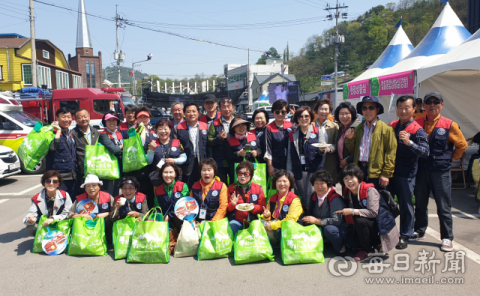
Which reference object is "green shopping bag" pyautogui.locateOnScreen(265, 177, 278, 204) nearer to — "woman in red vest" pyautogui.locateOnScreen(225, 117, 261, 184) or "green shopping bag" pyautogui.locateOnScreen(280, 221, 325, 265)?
"woman in red vest" pyautogui.locateOnScreen(225, 117, 261, 184)

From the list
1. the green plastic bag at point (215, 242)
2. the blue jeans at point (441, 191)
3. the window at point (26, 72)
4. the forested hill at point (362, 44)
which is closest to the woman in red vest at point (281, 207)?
the green plastic bag at point (215, 242)

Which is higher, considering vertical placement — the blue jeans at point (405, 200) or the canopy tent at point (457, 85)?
the canopy tent at point (457, 85)

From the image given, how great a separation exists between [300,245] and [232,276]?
799 mm

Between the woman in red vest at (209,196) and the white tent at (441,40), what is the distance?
308 inches

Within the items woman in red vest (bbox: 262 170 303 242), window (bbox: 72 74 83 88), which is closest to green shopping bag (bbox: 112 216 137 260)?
woman in red vest (bbox: 262 170 303 242)

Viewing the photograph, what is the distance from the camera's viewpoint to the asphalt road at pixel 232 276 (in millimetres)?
3170

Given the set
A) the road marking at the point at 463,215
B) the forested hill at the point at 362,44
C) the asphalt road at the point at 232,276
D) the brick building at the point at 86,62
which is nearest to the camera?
the asphalt road at the point at 232,276

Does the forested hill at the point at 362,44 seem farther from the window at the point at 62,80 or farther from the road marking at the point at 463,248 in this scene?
the road marking at the point at 463,248

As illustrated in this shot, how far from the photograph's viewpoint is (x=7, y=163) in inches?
325

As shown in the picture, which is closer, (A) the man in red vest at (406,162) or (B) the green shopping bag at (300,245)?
(B) the green shopping bag at (300,245)

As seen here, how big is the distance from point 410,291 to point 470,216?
9.85 ft

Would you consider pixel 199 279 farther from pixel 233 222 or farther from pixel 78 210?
pixel 78 210

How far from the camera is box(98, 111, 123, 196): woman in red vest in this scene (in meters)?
4.54
